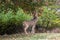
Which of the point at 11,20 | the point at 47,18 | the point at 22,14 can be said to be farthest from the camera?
the point at 47,18

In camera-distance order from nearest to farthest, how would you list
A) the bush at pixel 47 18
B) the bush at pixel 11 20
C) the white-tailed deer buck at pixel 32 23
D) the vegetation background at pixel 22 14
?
the vegetation background at pixel 22 14
the white-tailed deer buck at pixel 32 23
the bush at pixel 11 20
the bush at pixel 47 18

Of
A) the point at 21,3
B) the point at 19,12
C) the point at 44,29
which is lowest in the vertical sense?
the point at 44,29

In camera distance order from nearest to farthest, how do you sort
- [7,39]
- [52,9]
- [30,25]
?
[7,39] < [30,25] < [52,9]

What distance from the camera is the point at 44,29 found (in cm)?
1538

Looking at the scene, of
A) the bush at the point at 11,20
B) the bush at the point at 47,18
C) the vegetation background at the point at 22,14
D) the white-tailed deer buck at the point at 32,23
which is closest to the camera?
the vegetation background at the point at 22,14

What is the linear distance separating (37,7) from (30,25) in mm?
1497

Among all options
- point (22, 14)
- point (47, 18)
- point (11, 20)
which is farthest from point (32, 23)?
point (47, 18)

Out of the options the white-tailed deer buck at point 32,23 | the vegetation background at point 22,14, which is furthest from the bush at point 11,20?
the white-tailed deer buck at point 32,23

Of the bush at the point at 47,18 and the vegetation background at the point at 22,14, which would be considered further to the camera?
the bush at the point at 47,18

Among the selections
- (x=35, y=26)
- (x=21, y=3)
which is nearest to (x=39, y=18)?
(x=35, y=26)

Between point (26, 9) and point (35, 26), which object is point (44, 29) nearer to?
point (35, 26)

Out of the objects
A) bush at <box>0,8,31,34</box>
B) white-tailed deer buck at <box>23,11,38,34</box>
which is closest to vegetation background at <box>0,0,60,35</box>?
bush at <box>0,8,31,34</box>

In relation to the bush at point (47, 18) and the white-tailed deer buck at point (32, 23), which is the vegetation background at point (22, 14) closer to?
the bush at point (47, 18)

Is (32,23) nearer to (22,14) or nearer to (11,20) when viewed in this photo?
(22,14)
